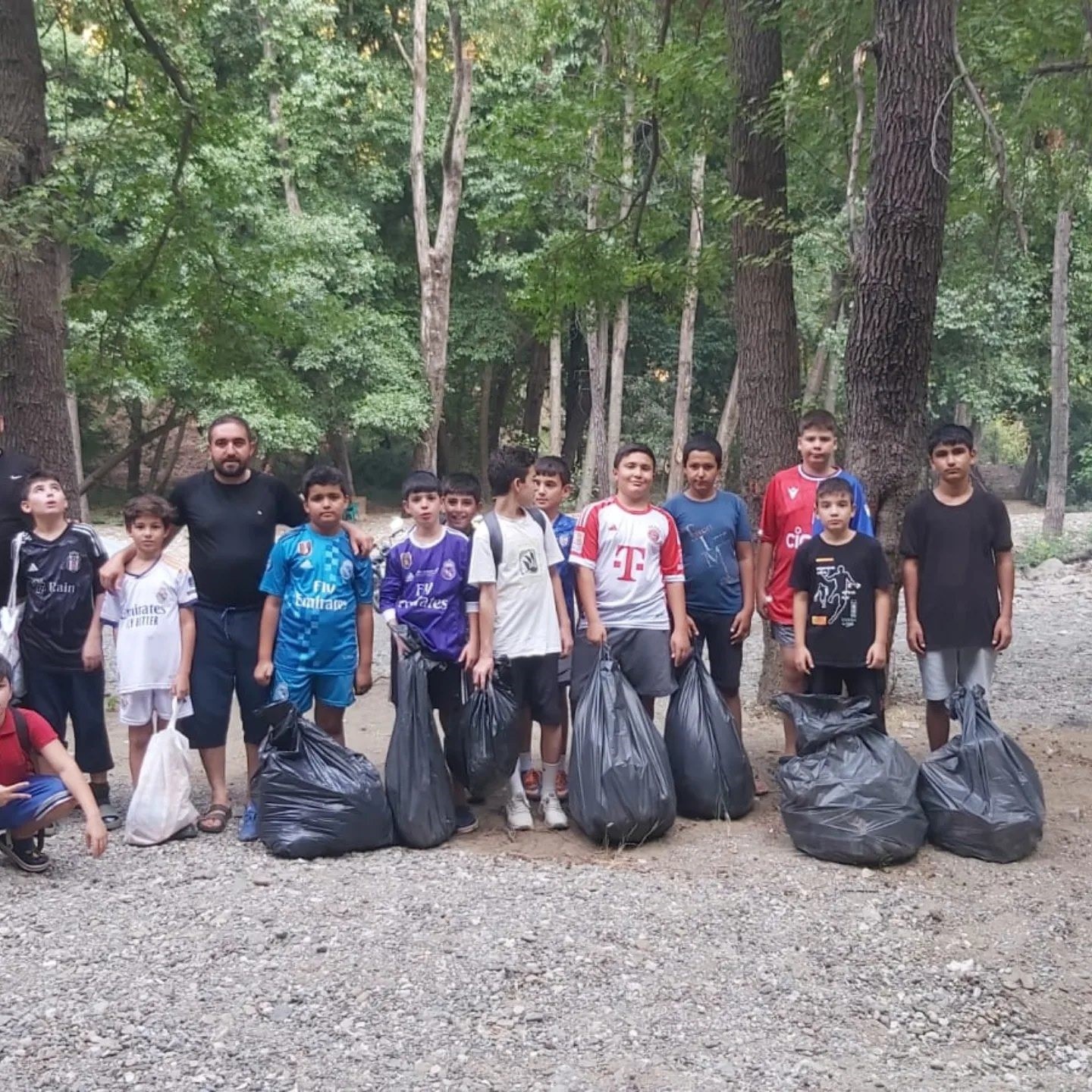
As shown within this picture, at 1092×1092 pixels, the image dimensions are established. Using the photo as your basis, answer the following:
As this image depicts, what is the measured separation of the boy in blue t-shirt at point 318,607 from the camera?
459cm

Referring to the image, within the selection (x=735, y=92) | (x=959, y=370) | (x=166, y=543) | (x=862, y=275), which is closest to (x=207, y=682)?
(x=166, y=543)

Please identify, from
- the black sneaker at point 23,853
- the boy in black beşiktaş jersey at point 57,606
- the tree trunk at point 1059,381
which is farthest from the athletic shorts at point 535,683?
the tree trunk at point 1059,381

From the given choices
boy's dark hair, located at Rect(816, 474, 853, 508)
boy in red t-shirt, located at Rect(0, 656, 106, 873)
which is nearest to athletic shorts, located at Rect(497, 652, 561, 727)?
boy's dark hair, located at Rect(816, 474, 853, 508)

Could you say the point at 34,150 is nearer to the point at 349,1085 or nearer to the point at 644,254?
the point at 644,254

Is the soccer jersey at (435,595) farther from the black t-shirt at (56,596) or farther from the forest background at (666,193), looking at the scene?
the forest background at (666,193)

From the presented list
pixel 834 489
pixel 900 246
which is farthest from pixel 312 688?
pixel 900 246

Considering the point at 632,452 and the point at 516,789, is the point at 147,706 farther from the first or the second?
the point at 632,452

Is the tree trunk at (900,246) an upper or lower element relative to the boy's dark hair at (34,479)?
upper

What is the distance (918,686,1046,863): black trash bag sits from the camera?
4176 millimetres

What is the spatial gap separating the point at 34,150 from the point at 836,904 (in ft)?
19.5

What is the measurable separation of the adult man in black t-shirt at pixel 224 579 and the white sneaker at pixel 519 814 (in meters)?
1.10

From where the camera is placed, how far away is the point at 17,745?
414 cm

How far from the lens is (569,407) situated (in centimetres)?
3075

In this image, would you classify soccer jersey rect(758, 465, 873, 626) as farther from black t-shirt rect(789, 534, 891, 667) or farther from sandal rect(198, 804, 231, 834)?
sandal rect(198, 804, 231, 834)
